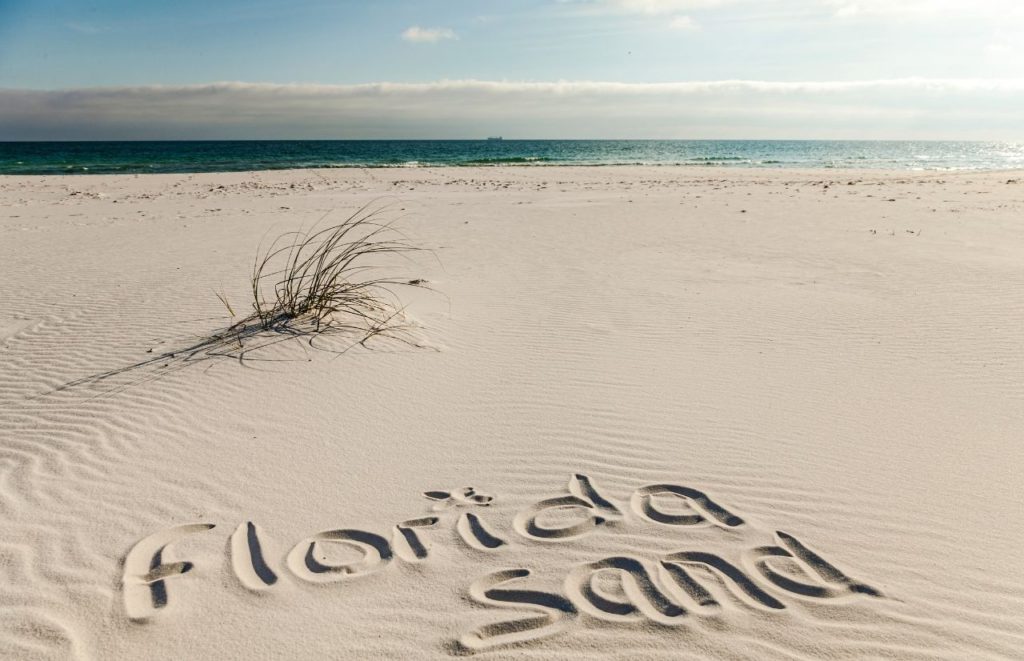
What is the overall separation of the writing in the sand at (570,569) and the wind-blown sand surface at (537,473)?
1cm

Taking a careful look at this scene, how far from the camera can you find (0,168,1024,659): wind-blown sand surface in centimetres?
227

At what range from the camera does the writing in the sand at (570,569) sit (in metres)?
2.31

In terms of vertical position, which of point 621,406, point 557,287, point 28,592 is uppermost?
point 557,287

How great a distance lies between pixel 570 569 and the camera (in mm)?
2523

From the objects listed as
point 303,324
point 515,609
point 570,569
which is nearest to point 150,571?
point 515,609

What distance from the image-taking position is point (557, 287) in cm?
698

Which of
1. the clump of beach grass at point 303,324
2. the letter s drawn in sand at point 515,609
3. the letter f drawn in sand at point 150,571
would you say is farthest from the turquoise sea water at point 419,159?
the letter s drawn in sand at point 515,609

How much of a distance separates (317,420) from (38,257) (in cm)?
724

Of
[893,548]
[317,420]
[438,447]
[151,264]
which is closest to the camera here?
[893,548]

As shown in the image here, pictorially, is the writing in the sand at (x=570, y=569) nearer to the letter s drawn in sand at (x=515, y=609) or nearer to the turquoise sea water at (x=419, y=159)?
the letter s drawn in sand at (x=515, y=609)

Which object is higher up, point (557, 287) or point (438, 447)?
point (557, 287)

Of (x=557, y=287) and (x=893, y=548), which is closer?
(x=893, y=548)

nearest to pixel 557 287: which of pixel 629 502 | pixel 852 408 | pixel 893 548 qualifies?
pixel 852 408

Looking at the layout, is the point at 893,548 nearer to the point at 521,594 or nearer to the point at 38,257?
the point at 521,594
